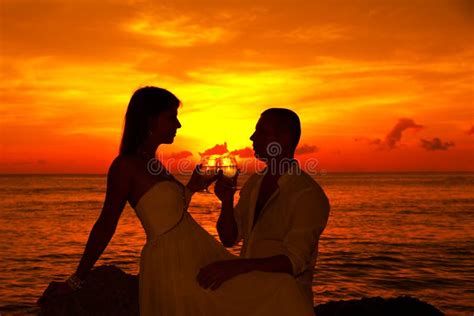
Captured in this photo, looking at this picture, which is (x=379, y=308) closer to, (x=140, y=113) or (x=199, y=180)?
(x=199, y=180)

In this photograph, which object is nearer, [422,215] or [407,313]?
[407,313]

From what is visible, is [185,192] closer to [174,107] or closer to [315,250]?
[174,107]

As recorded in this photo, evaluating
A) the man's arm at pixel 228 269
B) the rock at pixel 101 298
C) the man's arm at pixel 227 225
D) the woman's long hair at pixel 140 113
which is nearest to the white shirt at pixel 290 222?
the man's arm at pixel 227 225

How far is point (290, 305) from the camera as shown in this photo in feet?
11.0

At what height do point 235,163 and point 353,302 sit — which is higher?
point 235,163

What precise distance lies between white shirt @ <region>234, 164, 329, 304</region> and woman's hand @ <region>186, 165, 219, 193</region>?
0.52 m

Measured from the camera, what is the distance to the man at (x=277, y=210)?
144 inches

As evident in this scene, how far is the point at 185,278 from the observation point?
3613mm

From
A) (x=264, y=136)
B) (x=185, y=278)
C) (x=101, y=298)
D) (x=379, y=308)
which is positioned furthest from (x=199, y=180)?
(x=379, y=308)

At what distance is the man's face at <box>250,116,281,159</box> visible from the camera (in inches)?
167

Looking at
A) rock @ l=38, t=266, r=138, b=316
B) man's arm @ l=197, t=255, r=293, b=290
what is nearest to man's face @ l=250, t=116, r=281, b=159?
man's arm @ l=197, t=255, r=293, b=290

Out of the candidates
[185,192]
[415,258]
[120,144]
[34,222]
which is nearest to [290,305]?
[185,192]

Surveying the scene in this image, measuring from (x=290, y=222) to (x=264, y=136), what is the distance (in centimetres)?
76

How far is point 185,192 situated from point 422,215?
161ft
